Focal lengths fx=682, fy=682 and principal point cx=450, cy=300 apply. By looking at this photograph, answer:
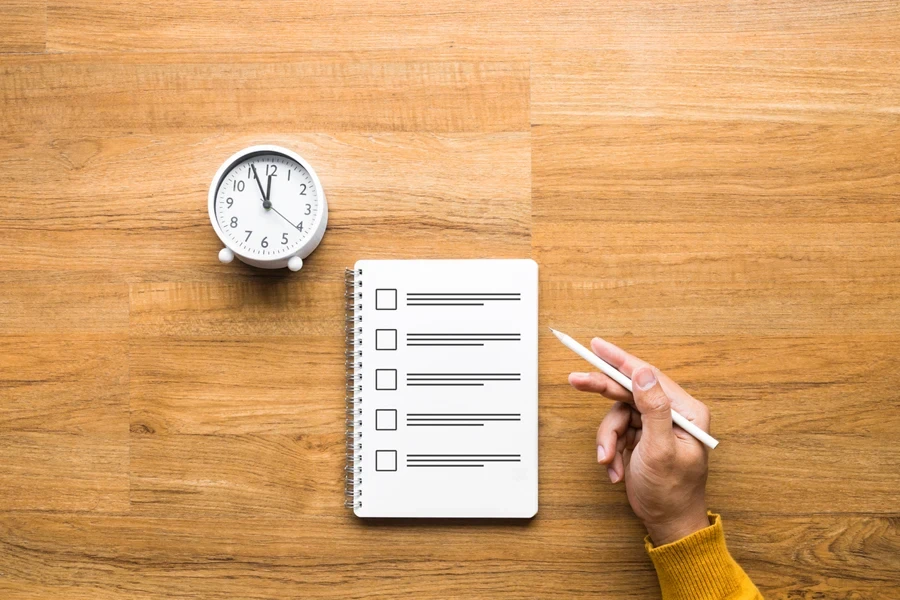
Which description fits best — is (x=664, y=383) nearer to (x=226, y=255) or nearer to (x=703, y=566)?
(x=703, y=566)

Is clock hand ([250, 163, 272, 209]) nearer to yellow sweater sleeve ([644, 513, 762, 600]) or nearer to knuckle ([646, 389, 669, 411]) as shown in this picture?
knuckle ([646, 389, 669, 411])

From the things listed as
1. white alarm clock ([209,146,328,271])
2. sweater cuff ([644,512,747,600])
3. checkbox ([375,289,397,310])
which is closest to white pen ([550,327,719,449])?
sweater cuff ([644,512,747,600])

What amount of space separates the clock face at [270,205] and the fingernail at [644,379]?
1.47ft

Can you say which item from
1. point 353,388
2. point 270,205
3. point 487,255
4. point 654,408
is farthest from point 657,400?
point 270,205

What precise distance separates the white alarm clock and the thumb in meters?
0.45

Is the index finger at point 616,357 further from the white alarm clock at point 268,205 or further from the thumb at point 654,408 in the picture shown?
the white alarm clock at point 268,205

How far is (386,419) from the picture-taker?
923 mm

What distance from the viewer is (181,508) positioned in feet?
3.09

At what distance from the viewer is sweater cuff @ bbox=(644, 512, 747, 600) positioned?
2.78 ft

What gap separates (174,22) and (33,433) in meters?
0.61

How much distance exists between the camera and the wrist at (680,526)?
866mm

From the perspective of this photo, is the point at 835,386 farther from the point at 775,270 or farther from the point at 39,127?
the point at 39,127

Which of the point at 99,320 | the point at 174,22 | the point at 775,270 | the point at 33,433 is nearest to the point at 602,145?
the point at 775,270

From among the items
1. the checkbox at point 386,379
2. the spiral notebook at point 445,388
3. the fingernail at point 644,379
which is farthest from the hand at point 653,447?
the checkbox at point 386,379
